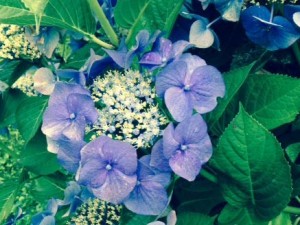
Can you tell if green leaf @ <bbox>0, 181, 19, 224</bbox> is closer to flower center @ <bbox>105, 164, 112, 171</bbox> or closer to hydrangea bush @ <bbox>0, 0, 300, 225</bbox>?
hydrangea bush @ <bbox>0, 0, 300, 225</bbox>

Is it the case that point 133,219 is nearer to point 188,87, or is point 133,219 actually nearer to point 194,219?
point 194,219

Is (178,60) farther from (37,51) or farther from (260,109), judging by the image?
(37,51)

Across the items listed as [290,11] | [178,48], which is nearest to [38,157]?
[178,48]

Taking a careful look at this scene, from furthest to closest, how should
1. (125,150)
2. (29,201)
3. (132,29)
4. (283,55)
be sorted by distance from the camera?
(29,201)
(283,55)
(132,29)
(125,150)

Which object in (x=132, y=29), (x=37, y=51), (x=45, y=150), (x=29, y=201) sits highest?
(x=132, y=29)

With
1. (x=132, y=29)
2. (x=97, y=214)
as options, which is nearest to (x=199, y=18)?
(x=132, y=29)

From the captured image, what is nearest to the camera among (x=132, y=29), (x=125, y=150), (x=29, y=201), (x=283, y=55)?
(x=125, y=150)

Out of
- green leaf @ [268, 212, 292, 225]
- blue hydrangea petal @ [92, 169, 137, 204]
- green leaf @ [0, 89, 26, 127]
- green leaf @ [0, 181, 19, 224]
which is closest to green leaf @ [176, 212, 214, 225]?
green leaf @ [268, 212, 292, 225]
